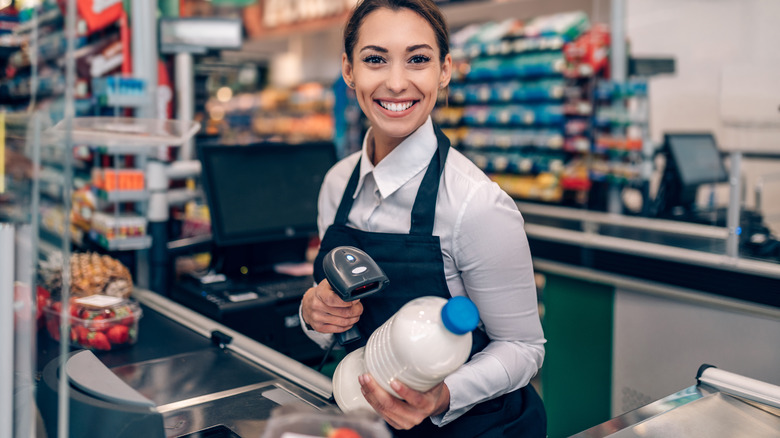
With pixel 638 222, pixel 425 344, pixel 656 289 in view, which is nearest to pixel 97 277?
pixel 425 344

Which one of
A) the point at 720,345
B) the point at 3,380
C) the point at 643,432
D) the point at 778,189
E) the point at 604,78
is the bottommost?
the point at 720,345

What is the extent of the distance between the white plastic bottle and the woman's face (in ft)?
1.35

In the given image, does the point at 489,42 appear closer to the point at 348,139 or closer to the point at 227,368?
the point at 348,139

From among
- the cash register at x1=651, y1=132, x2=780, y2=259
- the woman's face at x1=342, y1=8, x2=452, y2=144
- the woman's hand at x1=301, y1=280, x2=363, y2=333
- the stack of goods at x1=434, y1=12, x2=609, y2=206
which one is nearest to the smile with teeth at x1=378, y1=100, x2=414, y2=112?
the woman's face at x1=342, y1=8, x2=452, y2=144

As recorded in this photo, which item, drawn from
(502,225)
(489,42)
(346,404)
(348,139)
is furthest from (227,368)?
(348,139)

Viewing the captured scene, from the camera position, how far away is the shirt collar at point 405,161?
1373 mm

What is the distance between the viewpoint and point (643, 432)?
4.00 ft

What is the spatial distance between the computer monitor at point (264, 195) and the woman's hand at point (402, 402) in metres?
1.38

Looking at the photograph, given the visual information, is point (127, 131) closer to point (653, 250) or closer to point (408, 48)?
point (408, 48)

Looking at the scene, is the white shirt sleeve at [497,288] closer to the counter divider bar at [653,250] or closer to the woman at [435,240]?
the woman at [435,240]

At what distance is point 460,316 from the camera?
3.05 feet

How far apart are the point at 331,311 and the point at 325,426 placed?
45 cm

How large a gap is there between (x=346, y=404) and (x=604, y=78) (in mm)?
4566

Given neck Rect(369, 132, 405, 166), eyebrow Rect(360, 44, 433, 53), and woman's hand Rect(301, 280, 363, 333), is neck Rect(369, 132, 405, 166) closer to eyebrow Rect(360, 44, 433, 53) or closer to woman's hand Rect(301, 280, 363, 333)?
eyebrow Rect(360, 44, 433, 53)
